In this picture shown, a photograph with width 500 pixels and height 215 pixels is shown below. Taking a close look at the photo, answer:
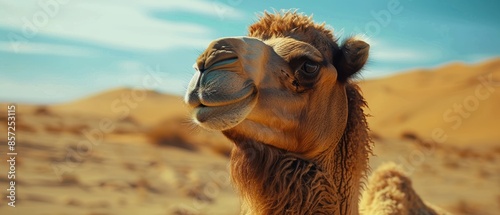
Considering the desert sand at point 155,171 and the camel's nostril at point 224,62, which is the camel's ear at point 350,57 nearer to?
the desert sand at point 155,171

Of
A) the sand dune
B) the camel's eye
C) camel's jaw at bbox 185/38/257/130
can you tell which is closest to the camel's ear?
the camel's eye

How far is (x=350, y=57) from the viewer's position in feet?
11.3

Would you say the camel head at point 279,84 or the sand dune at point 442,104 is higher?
the sand dune at point 442,104

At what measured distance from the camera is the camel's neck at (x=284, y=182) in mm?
3111

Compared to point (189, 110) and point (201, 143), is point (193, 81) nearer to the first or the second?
point (189, 110)

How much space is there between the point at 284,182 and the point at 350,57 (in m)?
0.91

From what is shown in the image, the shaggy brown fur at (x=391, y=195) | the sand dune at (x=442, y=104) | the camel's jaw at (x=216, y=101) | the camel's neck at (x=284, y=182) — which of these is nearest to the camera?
the camel's jaw at (x=216, y=101)

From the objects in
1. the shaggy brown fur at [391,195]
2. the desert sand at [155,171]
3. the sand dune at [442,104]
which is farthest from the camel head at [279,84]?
the sand dune at [442,104]

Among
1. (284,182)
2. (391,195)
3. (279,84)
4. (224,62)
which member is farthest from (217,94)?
(391,195)

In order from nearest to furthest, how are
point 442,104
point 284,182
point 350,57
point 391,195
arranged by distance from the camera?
1. point 284,182
2. point 350,57
3. point 391,195
4. point 442,104

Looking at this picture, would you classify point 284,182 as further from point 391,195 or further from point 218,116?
point 391,195

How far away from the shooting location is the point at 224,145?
2555 centimetres

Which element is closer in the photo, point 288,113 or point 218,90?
point 218,90

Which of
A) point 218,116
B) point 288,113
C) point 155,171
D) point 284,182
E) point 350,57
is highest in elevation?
point 155,171
